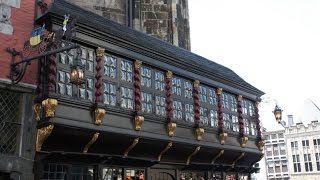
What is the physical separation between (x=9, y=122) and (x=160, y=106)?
5081 mm

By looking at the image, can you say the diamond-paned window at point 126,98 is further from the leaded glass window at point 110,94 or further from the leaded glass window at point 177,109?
the leaded glass window at point 177,109

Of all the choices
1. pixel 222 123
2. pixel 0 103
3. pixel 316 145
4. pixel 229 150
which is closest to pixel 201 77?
pixel 222 123

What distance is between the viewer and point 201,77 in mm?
16125

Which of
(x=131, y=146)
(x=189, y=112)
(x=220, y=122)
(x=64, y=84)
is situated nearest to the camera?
(x=64, y=84)

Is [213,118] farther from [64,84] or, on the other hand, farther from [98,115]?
[64,84]

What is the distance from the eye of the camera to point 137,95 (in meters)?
13.0

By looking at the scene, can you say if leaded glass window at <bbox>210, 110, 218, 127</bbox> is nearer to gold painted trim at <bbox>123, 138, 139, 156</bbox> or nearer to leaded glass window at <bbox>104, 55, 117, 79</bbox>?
gold painted trim at <bbox>123, 138, 139, 156</bbox>

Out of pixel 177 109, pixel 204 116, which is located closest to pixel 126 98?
pixel 177 109

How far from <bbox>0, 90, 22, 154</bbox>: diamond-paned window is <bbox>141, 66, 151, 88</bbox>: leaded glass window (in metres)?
4.17

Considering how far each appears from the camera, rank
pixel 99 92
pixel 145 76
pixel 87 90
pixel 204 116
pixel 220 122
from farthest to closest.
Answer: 1. pixel 220 122
2. pixel 204 116
3. pixel 145 76
4. pixel 99 92
5. pixel 87 90

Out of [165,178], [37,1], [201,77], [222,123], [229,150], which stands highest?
[37,1]

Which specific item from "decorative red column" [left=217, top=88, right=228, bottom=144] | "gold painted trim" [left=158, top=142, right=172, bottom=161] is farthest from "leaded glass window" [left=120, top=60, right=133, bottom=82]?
"decorative red column" [left=217, top=88, right=228, bottom=144]

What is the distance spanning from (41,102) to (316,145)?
51630mm

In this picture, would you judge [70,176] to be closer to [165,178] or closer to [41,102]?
[41,102]
